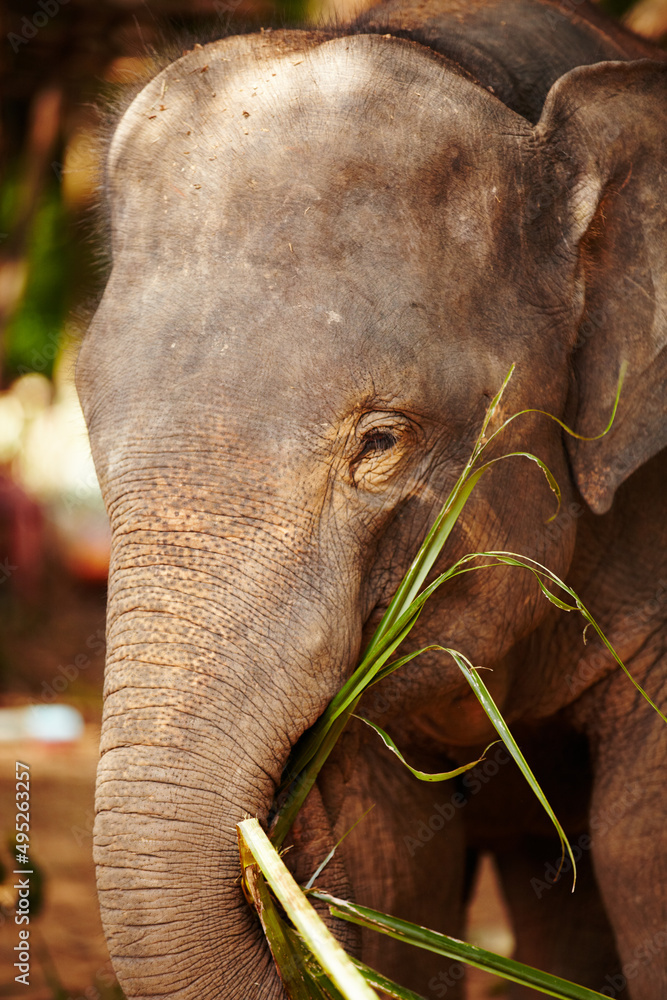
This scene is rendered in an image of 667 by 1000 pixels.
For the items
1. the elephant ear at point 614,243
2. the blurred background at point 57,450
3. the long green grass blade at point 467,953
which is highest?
the blurred background at point 57,450

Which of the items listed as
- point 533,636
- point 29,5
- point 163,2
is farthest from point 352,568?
point 29,5

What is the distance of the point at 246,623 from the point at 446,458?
467 mm

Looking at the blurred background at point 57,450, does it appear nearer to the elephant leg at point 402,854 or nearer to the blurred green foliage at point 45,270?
the blurred green foliage at point 45,270

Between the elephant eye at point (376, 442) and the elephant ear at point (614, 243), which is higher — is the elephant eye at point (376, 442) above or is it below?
below

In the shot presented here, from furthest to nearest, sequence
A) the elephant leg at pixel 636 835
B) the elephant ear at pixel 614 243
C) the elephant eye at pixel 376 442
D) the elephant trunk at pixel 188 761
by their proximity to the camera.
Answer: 1. the elephant leg at pixel 636 835
2. the elephant ear at pixel 614 243
3. the elephant eye at pixel 376 442
4. the elephant trunk at pixel 188 761

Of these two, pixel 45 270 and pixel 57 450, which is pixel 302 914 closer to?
pixel 45 270

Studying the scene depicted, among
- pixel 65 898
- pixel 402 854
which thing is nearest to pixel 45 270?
pixel 65 898

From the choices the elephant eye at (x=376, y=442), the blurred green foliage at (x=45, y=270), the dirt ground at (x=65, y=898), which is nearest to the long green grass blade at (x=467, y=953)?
the elephant eye at (x=376, y=442)

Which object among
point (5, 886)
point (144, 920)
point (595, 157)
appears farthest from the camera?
point (5, 886)

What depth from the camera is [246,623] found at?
1.61m

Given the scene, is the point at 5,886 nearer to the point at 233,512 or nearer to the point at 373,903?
the point at 373,903

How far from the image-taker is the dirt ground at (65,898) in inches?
140

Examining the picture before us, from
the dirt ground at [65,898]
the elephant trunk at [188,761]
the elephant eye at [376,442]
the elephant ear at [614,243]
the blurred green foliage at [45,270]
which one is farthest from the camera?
the blurred green foliage at [45,270]

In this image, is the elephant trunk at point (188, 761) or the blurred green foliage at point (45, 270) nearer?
the elephant trunk at point (188, 761)
